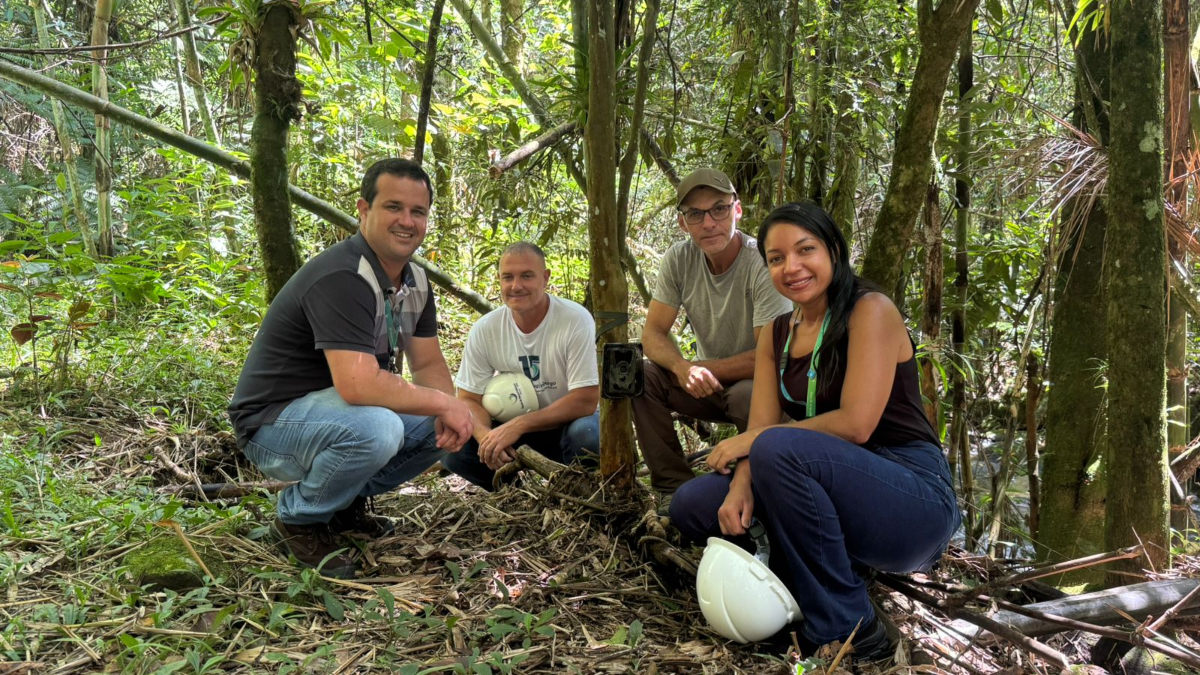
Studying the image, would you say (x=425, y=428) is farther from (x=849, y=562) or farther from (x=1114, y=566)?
(x=1114, y=566)

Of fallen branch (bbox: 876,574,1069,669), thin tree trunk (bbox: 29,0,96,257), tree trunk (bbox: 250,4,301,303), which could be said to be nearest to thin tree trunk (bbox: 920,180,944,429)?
fallen branch (bbox: 876,574,1069,669)

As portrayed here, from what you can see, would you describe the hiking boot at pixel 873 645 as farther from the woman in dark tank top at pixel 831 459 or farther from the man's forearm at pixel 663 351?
the man's forearm at pixel 663 351

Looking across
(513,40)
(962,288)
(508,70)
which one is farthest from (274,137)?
(962,288)

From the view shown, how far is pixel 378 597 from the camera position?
244cm

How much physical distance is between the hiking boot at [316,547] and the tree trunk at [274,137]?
1.63 m

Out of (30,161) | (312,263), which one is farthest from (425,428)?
(30,161)

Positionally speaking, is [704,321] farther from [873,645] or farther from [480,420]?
[873,645]

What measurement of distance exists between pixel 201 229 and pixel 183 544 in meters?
4.64

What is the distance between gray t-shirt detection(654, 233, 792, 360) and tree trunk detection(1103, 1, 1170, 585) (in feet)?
3.97

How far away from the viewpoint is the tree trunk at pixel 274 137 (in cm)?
371

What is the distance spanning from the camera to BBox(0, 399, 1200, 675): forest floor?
2.06m

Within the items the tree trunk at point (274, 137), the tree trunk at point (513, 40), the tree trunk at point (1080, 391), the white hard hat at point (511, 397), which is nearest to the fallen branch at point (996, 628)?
the white hard hat at point (511, 397)

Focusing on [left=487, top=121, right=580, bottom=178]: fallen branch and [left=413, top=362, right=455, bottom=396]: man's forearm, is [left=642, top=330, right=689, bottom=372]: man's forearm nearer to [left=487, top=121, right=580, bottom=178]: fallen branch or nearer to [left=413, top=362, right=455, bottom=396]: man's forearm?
[left=413, top=362, right=455, bottom=396]: man's forearm

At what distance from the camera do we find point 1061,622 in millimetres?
2178
